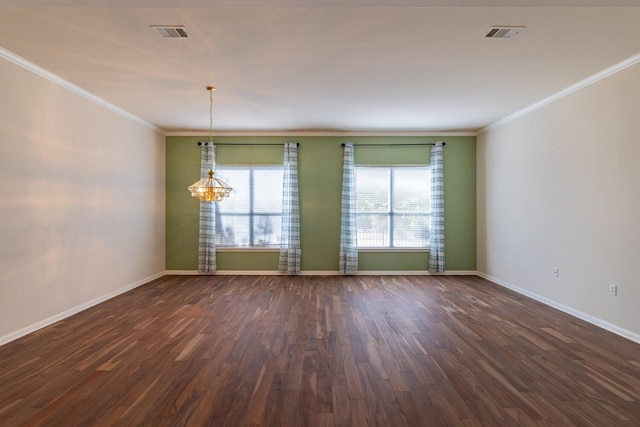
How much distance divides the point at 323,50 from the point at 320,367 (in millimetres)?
2844

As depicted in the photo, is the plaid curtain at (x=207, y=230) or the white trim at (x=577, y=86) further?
the plaid curtain at (x=207, y=230)

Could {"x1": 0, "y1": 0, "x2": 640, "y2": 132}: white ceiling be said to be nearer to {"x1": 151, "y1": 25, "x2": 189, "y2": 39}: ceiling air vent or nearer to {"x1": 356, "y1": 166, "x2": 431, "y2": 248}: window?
{"x1": 151, "y1": 25, "x2": 189, "y2": 39}: ceiling air vent

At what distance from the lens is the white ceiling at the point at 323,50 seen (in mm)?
2412

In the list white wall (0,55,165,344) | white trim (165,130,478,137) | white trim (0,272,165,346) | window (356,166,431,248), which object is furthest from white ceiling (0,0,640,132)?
white trim (0,272,165,346)

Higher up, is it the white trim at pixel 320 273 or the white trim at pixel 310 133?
the white trim at pixel 310 133

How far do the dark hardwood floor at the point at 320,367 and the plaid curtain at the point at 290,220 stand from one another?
5.87 feet

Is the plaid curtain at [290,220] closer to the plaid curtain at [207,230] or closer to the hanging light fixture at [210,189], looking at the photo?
the plaid curtain at [207,230]

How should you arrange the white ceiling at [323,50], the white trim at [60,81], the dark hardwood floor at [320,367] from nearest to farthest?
the dark hardwood floor at [320,367], the white ceiling at [323,50], the white trim at [60,81]

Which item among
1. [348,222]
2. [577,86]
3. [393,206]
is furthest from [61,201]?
[577,86]

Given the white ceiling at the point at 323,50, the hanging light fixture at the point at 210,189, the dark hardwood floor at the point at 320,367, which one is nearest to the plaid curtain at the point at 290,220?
the white ceiling at the point at 323,50

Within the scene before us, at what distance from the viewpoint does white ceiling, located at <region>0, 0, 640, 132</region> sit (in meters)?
2.41

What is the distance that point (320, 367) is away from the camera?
2.61 m

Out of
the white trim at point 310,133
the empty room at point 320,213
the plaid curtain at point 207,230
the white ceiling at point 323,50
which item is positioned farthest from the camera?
the white trim at point 310,133

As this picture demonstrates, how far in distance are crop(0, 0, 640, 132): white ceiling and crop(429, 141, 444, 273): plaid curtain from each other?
4.99 feet
